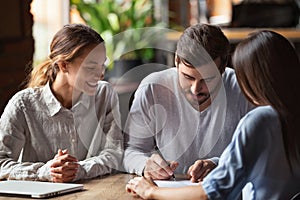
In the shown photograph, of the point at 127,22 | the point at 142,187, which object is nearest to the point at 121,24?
the point at 127,22

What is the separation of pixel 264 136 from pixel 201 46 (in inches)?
22.5

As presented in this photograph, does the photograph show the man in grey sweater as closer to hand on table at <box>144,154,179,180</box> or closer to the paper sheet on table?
hand on table at <box>144,154,179,180</box>

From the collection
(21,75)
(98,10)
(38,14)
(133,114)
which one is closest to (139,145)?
(133,114)

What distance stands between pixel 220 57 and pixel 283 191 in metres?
0.63

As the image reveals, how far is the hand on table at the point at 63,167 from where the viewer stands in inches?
84.2

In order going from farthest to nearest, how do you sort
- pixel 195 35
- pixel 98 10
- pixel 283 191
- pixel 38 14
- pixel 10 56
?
1. pixel 98 10
2. pixel 38 14
3. pixel 10 56
4. pixel 195 35
5. pixel 283 191

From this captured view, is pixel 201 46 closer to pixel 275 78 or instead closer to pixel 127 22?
pixel 275 78

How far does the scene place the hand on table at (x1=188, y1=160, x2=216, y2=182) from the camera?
2133 millimetres

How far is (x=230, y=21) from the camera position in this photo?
579 cm

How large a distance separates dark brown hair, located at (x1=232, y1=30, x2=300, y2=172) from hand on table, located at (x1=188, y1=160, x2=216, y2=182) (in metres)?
0.40

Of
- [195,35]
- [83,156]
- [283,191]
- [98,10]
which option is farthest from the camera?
[98,10]

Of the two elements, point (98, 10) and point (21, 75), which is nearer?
point (21, 75)

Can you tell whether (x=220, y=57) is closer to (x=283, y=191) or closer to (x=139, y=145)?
(x=139, y=145)

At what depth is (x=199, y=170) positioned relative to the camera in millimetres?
2150
